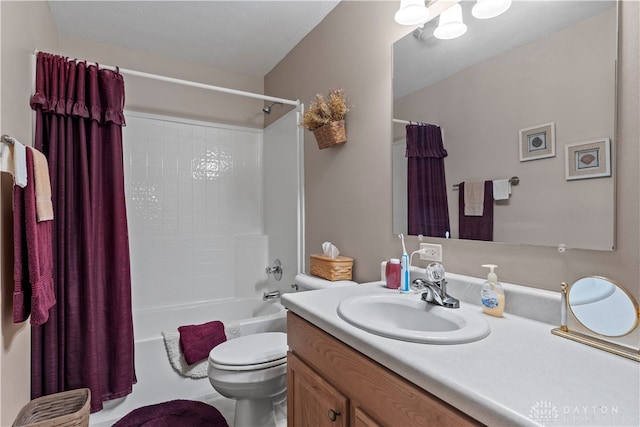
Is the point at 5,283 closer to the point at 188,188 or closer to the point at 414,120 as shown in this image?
the point at 188,188

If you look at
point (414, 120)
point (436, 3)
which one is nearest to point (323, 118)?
point (414, 120)

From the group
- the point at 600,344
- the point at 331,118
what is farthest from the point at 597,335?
the point at 331,118

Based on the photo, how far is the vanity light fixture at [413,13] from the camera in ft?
4.37

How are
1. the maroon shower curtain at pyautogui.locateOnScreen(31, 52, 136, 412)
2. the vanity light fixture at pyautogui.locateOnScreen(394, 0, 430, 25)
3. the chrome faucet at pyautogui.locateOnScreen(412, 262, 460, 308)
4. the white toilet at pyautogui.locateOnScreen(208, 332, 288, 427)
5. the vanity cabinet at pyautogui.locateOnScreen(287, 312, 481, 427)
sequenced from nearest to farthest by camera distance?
the vanity cabinet at pyautogui.locateOnScreen(287, 312, 481, 427), the chrome faucet at pyautogui.locateOnScreen(412, 262, 460, 308), the vanity light fixture at pyautogui.locateOnScreen(394, 0, 430, 25), the white toilet at pyautogui.locateOnScreen(208, 332, 288, 427), the maroon shower curtain at pyautogui.locateOnScreen(31, 52, 136, 412)

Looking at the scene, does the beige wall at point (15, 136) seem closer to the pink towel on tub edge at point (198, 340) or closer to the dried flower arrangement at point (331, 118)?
the pink towel on tub edge at point (198, 340)

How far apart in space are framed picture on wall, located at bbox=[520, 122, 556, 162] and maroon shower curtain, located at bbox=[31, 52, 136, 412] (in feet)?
6.71

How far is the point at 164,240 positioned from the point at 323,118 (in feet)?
5.73

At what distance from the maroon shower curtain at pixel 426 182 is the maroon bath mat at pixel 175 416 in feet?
4.94

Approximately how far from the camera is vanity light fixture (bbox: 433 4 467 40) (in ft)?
4.22

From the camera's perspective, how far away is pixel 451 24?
1312mm

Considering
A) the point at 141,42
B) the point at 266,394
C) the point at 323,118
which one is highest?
the point at 141,42

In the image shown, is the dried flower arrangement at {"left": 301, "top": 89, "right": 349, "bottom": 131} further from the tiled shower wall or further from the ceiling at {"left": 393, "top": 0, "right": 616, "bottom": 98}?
the tiled shower wall

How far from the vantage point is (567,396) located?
0.57 m

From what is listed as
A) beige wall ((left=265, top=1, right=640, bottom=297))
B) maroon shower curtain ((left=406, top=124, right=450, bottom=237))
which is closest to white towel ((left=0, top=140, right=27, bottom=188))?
beige wall ((left=265, top=1, right=640, bottom=297))
